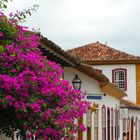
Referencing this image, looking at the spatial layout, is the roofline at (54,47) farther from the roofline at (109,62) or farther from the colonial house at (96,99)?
the roofline at (109,62)

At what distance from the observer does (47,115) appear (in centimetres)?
1133

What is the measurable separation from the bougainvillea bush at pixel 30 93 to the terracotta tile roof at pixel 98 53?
3381cm

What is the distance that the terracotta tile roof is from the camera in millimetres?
46297

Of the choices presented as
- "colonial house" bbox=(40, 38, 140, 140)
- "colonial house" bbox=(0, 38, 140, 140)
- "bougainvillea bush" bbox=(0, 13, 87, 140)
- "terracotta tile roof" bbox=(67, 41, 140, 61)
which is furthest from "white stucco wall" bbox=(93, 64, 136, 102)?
"bougainvillea bush" bbox=(0, 13, 87, 140)

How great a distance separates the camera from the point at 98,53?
1860 inches

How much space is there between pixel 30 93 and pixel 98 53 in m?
36.1

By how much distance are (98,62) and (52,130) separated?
114ft

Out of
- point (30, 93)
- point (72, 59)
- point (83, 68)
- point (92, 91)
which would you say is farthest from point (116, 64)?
point (30, 93)

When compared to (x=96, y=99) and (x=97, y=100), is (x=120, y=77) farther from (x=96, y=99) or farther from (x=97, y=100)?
(x=96, y=99)

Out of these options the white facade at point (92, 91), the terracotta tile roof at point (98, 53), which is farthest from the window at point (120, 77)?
the white facade at point (92, 91)

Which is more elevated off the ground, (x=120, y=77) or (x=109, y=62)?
(x=109, y=62)

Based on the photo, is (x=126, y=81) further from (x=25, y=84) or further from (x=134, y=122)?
(x=25, y=84)

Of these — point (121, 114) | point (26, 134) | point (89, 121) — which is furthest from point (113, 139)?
point (26, 134)

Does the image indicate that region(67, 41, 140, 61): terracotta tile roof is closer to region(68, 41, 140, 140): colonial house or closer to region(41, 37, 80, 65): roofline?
region(68, 41, 140, 140): colonial house
